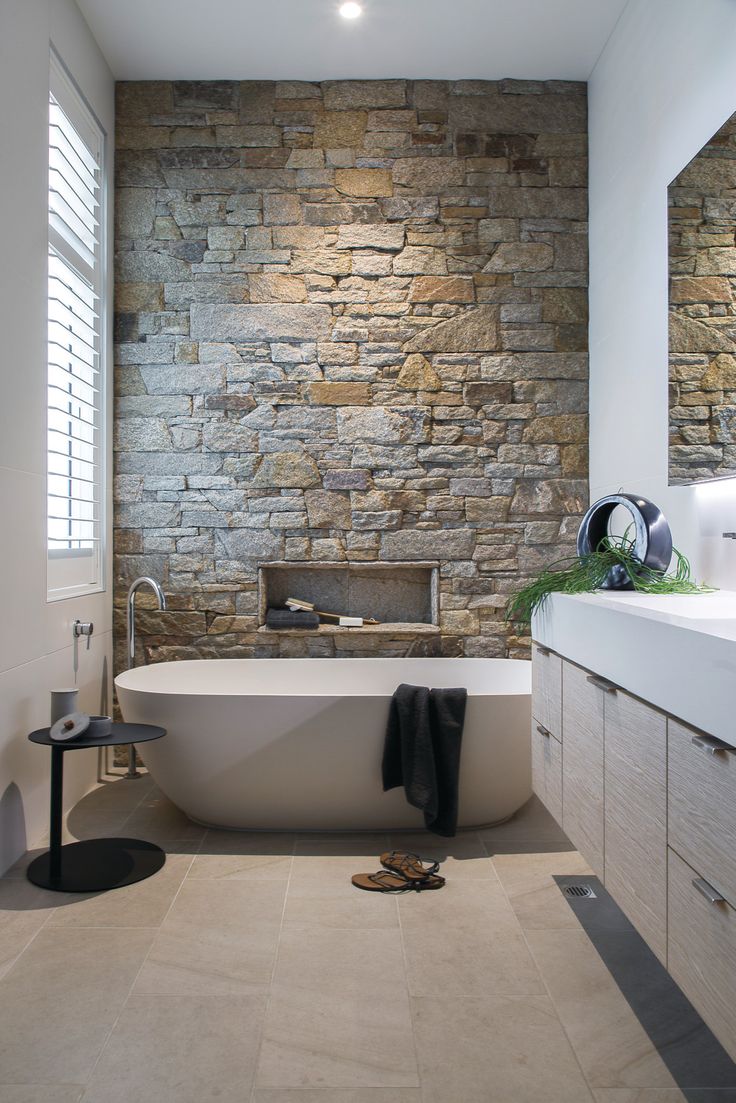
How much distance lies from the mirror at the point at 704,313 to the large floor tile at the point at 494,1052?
169cm

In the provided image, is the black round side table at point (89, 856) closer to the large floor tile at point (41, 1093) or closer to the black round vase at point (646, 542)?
the large floor tile at point (41, 1093)

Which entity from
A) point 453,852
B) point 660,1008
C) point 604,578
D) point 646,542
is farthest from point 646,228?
point 660,1008

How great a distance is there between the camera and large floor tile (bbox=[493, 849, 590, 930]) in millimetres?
2551

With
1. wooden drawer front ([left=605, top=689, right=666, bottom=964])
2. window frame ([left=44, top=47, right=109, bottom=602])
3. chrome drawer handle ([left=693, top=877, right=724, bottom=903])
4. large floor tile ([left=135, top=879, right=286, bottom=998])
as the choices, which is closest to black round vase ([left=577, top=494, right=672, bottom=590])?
wooden drawer front ([left=605, top=689, right=666, bottom=964])

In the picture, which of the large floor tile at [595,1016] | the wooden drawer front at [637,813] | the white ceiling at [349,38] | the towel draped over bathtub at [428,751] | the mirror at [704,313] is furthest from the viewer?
the white ceiling at [349,38]

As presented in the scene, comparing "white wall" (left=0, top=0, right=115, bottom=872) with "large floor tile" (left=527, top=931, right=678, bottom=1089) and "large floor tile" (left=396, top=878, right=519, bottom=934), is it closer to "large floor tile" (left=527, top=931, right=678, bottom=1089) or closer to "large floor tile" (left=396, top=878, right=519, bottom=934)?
"large floor tile" (left=396, top=878, right=519, bottom=934)

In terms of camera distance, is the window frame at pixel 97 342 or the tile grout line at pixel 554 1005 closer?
the tile grout line at pixel 554 1005

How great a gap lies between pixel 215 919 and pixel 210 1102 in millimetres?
842

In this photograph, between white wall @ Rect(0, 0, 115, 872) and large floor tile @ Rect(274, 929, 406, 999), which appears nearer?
large floor tile @ Rect(274, 929, 406, 999)

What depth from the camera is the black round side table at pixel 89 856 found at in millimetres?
2777

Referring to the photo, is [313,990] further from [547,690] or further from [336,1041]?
[547,690]

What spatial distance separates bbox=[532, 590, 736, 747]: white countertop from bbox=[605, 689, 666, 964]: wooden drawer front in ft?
0.23

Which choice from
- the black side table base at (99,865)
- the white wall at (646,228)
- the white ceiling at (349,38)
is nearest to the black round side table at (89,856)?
the black side table base at (99,865)

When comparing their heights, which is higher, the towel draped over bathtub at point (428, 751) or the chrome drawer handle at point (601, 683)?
the chrome drawer handle at point (601, 683)
